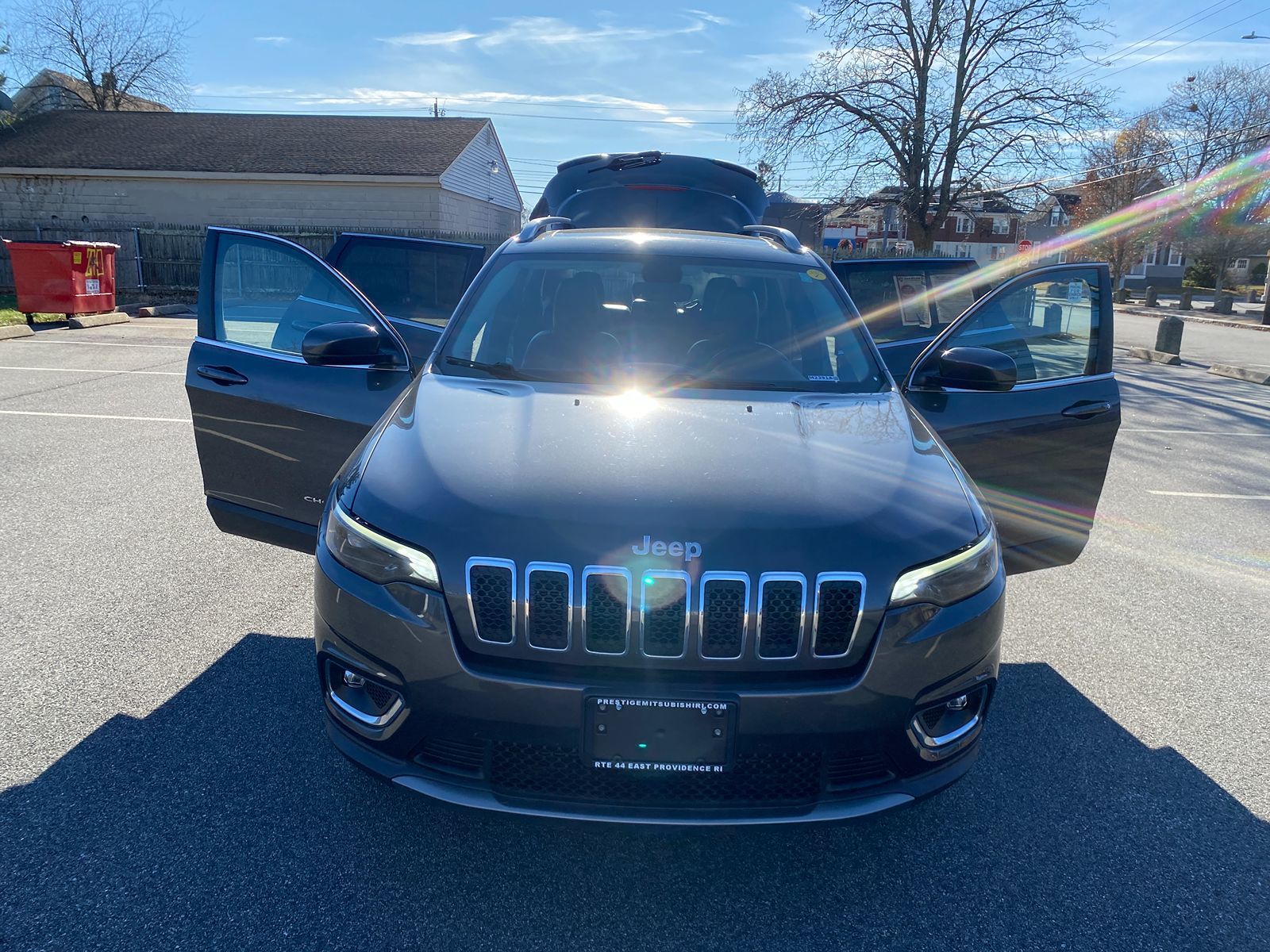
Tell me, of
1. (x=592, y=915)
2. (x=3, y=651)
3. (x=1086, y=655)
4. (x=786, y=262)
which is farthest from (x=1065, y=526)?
(x=3, y=651)

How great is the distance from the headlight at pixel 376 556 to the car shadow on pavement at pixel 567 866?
1.85 ft

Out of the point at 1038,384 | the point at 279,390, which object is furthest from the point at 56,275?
the point at 1038,384

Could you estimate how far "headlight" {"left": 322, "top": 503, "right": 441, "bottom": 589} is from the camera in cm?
218

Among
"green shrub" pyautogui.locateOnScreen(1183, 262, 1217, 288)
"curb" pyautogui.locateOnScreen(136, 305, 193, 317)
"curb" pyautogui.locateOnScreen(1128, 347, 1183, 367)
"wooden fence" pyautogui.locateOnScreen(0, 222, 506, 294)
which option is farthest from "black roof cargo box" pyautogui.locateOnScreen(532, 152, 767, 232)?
"green shrub" pyautogui.locateOnScreen(1183, 262, 1217, 288)

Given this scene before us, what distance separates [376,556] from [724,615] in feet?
2.84

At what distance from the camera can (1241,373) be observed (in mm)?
14766

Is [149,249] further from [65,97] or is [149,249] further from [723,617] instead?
[723,617]

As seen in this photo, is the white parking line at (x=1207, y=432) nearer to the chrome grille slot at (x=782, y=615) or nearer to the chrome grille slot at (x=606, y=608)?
the chrome grille slot at (x=782, y=615)

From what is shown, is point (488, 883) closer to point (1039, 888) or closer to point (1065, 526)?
point (1039, 888)

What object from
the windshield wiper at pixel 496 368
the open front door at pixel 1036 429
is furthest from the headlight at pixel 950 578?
the windshield wiper at pixel 496 368

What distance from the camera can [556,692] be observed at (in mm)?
2064

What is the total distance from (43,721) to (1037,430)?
12.2 ft

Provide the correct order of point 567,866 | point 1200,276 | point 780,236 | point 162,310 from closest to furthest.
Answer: point 567,866 → point 780,236 → point 162,310 → point 1200,276

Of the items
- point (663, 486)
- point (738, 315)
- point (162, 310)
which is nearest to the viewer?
point (663, 486)
